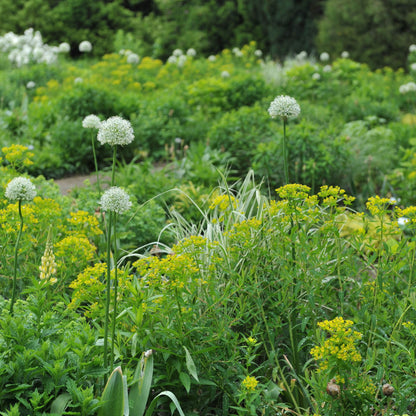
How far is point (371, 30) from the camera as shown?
457 inches

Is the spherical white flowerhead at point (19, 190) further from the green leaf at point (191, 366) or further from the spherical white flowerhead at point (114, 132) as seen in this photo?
the green leaf at point (191, 366)

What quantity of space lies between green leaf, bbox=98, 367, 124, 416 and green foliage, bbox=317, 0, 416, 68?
11.0 m

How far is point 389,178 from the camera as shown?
5.06m

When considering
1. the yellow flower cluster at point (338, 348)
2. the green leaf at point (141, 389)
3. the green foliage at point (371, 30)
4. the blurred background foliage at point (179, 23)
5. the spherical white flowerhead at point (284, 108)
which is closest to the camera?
the yellow flower cluster at point (338, 348)

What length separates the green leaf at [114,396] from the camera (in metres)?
1.80

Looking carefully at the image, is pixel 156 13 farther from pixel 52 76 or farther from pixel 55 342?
pixel 55 342

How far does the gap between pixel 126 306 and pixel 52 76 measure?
26.1 ft

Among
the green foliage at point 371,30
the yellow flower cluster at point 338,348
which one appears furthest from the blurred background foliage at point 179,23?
the yellow flower cluster at point 338,348

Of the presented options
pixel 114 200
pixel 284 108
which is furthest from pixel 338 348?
pixel 284 108

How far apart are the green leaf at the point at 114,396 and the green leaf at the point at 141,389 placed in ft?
0.44

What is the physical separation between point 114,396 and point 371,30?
37.8ft

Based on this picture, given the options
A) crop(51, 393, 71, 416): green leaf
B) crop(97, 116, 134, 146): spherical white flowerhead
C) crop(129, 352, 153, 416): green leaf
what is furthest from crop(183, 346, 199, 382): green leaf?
crop(97, 116, 134, 146): spherical white flowerhead

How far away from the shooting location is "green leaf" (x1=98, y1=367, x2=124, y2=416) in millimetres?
1798

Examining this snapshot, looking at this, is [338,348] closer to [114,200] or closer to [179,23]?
[114,200]
